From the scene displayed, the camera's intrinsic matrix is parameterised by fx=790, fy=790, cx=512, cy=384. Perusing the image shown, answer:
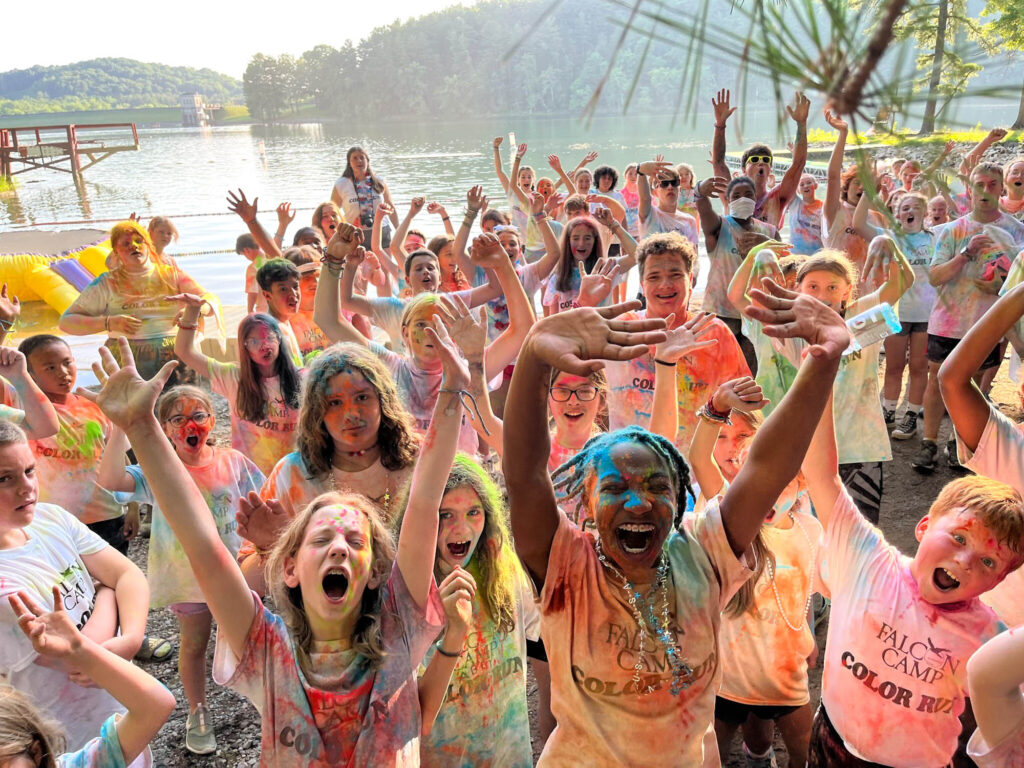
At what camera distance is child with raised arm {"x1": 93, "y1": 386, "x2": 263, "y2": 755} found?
3.06m

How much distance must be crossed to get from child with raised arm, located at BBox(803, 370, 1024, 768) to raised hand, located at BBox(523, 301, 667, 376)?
2.99 feet

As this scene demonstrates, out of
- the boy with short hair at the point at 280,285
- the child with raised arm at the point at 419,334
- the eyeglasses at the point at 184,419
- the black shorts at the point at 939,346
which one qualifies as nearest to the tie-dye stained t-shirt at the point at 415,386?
the child with raised arm at the point at 419,334

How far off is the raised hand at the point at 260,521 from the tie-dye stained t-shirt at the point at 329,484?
0.42m

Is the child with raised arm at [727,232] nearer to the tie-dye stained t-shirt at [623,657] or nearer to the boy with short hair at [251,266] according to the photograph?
the boy with short hair at [251,266]

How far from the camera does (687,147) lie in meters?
37.6

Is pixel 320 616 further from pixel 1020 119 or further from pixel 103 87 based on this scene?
pixel 103 87

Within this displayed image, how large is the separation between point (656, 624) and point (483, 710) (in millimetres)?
760

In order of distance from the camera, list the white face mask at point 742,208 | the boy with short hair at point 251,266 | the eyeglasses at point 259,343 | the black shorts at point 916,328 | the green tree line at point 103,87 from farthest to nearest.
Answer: the green tree line at point 103,87 → the boy with short hair at point 251,266 → the black shorts at point 916,328 → the white face mask at point 742,208 → the eyeglasses at point 259,343

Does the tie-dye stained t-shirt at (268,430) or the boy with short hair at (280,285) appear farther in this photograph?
the boy with short hair at (280,285)

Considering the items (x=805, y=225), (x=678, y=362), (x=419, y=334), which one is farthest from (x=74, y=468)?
(x=805, y=225)

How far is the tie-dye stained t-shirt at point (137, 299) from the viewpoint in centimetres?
479

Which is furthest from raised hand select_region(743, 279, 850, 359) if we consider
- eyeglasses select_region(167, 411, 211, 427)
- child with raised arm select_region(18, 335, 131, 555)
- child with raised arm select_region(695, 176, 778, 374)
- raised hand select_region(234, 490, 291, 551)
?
child with raised arm select_region(695, 176, 778, 374)

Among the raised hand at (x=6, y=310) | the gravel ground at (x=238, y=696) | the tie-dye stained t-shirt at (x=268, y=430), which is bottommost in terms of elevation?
the gravel ground at (x=238, y=696)

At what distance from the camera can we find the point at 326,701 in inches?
74.7
